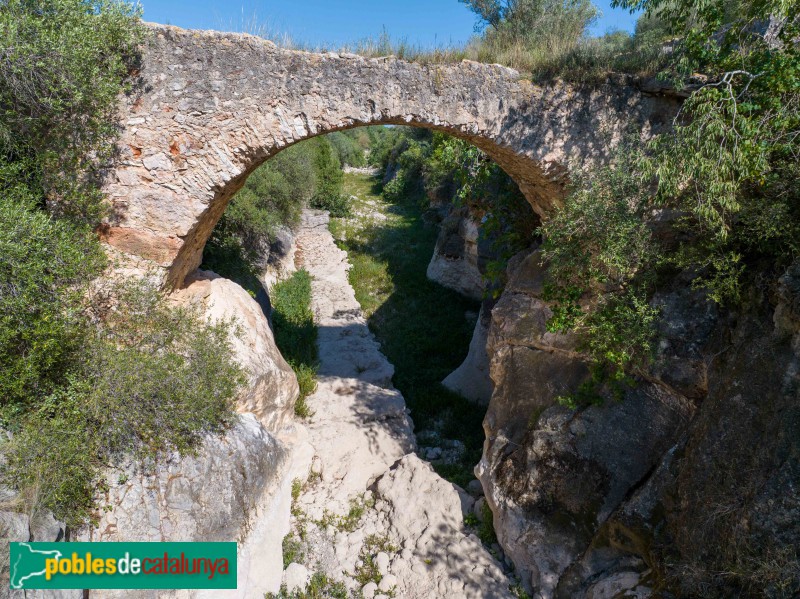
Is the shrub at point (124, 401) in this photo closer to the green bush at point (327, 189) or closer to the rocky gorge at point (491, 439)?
the rocky gorge at point (491, 439)

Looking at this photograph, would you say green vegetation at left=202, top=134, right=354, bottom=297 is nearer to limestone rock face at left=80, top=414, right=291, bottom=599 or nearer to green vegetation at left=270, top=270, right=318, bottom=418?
green vegetation at left=270, top=270, right=318, bottom=418

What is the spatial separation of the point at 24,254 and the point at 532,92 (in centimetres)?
549

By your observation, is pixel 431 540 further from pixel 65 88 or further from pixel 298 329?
pixel 65 88

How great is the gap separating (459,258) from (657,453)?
8448 millimetres

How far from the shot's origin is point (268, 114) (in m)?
5.16

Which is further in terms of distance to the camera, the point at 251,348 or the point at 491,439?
the point at 251,348

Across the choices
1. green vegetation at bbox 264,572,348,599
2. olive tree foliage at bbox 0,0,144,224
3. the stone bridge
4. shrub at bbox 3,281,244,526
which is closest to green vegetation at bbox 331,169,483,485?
green vegetation at bbox 264,572,348,599

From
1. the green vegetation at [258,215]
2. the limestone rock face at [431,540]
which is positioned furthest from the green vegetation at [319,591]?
the green vegetation at [258,215]

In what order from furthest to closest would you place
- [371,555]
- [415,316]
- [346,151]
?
1. [346,151]
2. [415,316]
3. [371,555]

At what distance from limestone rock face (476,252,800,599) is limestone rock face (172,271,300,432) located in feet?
9.43

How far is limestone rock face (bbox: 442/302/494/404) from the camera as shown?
8.41 meters

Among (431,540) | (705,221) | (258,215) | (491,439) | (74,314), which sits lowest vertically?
(431,540)

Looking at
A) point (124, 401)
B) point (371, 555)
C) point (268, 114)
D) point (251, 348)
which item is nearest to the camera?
point (124, 401)

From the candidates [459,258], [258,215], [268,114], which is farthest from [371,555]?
[459,258]
